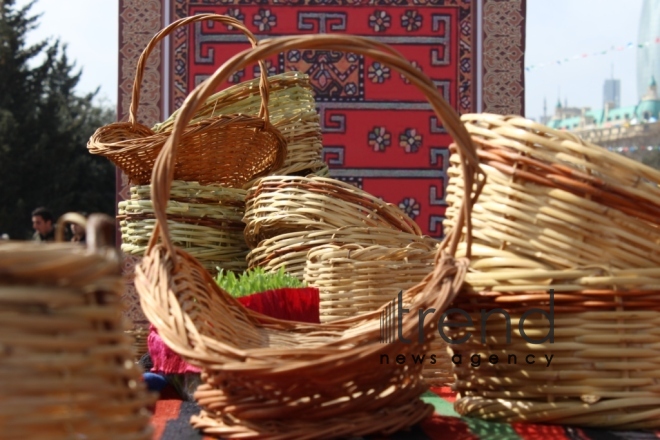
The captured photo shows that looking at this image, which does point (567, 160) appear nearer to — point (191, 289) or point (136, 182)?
point (191, 289)

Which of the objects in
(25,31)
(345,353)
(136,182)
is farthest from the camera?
(25,31)

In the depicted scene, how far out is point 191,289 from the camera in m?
1.28

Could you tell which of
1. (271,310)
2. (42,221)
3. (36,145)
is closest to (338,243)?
(271,310)

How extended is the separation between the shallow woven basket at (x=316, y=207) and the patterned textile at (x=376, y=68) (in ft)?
9.88

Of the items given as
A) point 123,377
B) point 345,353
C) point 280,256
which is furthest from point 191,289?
point 280,256

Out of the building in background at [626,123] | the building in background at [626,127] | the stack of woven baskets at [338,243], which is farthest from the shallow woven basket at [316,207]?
the building in background at [626,127]

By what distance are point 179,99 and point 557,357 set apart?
13.9 feet

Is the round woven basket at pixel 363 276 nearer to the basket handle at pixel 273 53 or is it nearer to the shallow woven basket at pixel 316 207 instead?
the shallow woven basket at pixel 316 207

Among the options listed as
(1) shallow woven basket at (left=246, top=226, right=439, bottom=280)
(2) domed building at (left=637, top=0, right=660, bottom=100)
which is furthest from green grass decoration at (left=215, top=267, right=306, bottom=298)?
(2) domed building at (left=637, top=0, right=660, bottom=100)

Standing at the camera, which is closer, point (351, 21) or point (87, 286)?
point (87, 286)

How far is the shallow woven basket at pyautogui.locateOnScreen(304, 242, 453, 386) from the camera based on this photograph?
1782mm

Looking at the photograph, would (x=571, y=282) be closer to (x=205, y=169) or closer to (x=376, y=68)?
(x=205, y=169)

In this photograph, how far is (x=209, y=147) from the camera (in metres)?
2.53

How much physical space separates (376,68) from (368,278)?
3.69 meters
